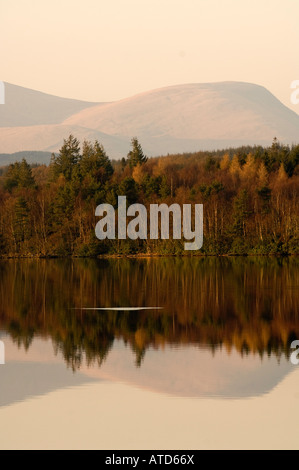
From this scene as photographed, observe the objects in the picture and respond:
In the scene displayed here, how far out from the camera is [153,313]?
19.8 m

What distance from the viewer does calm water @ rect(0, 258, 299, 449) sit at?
9.62 meters

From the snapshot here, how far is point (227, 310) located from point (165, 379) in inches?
324

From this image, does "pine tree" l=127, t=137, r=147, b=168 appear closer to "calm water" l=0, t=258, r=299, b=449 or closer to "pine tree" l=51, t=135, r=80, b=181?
"pine tree" l=51, t=135, r=80, b=181

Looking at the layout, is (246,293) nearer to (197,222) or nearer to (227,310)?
(227,310)

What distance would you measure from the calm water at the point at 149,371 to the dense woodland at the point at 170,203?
32161 millimetres

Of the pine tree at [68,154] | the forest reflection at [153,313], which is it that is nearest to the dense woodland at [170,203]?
the pine tree at [68,154]

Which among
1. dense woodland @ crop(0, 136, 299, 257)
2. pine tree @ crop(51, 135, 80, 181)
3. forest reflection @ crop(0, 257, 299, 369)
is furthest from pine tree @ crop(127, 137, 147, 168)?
forest reflection @ crop(0, 257, 299, 369)

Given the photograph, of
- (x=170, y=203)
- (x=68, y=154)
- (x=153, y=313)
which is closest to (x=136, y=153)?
(x=68, y=154)

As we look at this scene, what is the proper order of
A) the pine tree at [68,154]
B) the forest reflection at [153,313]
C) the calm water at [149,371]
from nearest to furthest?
1. the calm water at [149,371]
2. the forest reflection at [153,313]
3. the pine tree at [68,154]

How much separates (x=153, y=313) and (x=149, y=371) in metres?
6.81

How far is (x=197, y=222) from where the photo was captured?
58438 millimetres

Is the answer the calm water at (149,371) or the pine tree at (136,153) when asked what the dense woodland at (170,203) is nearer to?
the pine tree at (136,153)

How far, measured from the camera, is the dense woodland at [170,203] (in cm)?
5647

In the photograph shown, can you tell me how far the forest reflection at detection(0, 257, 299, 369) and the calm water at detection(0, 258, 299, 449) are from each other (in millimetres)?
42
